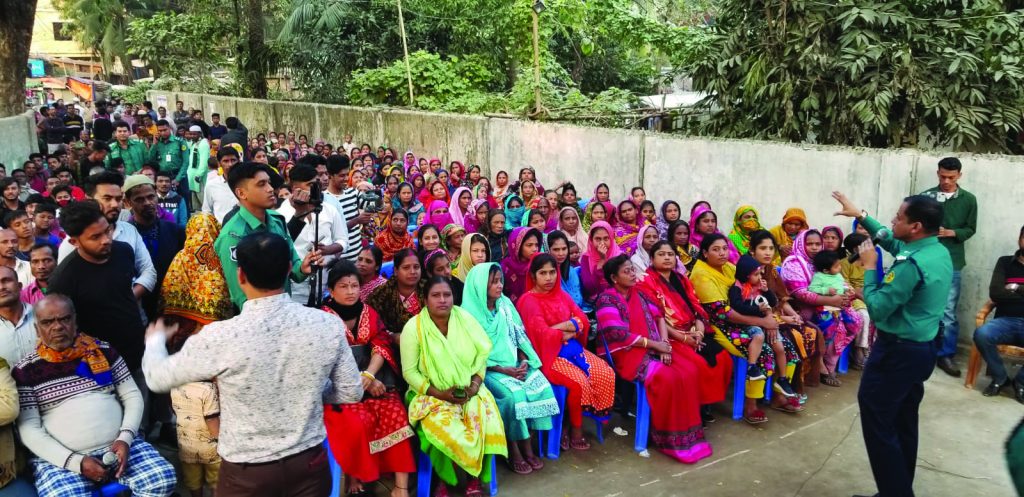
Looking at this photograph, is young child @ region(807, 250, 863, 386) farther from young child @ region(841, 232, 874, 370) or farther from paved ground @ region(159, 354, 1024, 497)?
paved ground @ region(159, 354, 1024, 497)

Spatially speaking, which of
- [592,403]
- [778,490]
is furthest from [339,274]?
[778,490]

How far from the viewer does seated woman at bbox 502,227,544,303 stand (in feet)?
18.7

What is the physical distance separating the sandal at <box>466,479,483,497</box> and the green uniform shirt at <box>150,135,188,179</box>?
6.73 meters

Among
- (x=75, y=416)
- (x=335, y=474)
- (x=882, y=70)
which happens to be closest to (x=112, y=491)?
(x=75, y=416)

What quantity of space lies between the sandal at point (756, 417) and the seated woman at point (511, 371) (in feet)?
5.33

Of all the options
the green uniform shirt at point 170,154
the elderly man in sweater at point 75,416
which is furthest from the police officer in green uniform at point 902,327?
the green uniform shirt at point 170,154

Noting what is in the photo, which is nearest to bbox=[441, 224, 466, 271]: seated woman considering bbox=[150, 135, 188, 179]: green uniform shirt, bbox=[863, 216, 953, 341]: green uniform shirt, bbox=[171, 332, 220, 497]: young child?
bbox=[171, 332, 220, 497]: young child

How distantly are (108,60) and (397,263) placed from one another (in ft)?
119

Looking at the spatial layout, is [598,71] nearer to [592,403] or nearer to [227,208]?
[227,208]

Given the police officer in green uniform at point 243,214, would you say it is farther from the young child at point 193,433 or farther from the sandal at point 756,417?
the sandal at point 756,417

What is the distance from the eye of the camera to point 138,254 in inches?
167

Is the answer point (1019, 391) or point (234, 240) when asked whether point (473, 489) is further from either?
point (1019, 391)

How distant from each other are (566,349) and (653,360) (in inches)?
23.3

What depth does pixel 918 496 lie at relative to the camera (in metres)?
4.35
